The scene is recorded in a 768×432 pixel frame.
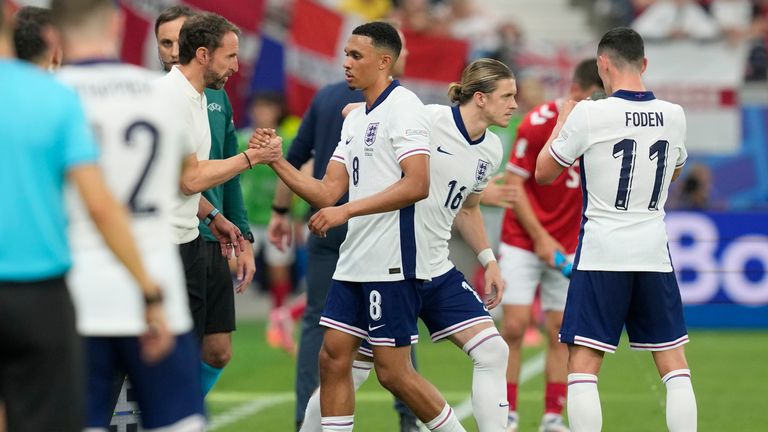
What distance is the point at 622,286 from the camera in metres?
7.43

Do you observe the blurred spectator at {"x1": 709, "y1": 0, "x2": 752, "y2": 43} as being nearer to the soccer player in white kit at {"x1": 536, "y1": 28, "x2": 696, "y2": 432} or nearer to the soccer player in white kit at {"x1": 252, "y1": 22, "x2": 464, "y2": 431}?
the soccer player in white kit at {"x1": 536, "y1": 28, "x2": 696, "y2": 432}

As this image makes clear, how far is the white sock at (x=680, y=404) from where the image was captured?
744cm

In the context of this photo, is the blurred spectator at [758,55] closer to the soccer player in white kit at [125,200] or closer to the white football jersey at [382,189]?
the white football jersey at [382,189]

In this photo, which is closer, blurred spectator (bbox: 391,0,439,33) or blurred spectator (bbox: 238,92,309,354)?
blurred spectator (bbox: 238,92,309,354)

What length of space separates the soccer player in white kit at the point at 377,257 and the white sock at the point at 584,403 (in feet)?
2.11

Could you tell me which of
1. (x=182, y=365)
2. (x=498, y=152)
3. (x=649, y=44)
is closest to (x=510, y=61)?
(x=649, y=44)

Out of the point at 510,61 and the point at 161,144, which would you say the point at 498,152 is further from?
the point at 510,61

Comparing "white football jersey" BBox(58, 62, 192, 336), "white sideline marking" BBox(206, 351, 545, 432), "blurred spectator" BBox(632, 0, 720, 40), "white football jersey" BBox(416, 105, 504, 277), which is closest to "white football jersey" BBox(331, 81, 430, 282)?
"white football jersey" BBox(416, 105, 504, 277)

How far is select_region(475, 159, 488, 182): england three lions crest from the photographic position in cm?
777

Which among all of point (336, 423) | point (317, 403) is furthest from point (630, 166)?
point (317, 403)

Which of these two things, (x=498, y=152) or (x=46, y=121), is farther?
(x=498, y=152)

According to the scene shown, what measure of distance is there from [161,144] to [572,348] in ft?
10.6

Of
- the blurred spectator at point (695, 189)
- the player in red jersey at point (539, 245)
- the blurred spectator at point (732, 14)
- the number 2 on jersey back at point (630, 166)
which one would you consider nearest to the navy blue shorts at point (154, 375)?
the number 2 on jersey back at point (630, 166)

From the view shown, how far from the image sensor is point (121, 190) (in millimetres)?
5043
